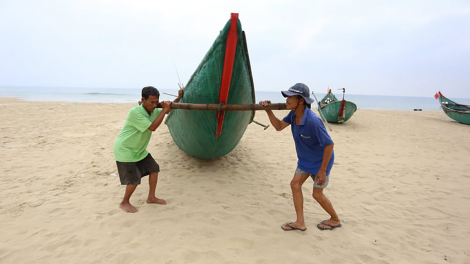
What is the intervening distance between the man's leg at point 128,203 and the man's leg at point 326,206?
2.05 meters

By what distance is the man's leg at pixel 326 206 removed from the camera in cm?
251

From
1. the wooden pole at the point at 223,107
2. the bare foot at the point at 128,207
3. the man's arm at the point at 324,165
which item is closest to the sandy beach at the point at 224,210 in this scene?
the bare foot at the point at 128,207

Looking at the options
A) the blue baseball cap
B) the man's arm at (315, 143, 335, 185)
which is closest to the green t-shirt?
the blue baseball cap

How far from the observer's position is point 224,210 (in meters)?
3.00

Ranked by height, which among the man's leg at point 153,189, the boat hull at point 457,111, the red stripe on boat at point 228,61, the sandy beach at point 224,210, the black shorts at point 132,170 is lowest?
the sandy beach at point 224,210

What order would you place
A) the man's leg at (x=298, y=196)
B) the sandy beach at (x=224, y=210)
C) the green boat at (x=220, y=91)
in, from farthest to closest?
the green boat at (x=220, y=91) < the man's leg at (x=298, y=196) < the sandy beach at (x=224, y=210)

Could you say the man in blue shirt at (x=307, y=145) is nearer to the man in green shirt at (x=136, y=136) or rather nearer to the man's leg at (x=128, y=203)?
the man in green shirt at (x=136, y=136)

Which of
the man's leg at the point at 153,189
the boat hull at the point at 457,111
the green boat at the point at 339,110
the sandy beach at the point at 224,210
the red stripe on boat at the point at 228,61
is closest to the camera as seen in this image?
the sandy beach at the point at 224,210

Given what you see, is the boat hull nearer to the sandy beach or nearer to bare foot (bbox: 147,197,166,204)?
the sandy beach

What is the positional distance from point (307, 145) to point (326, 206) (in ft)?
2.43

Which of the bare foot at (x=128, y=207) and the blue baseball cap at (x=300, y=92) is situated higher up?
the blue baseball cap at (x=300, y=92)

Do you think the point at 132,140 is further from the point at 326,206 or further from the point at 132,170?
the point at 326,206

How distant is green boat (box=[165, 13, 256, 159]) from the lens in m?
2.77

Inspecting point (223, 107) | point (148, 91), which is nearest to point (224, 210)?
point (223, 107)
